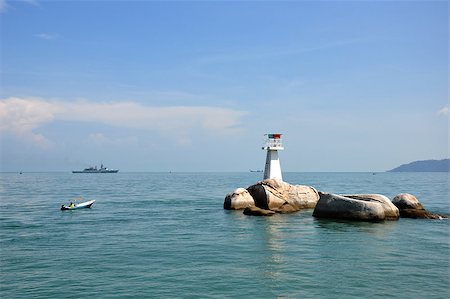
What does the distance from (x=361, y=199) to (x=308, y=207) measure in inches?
354

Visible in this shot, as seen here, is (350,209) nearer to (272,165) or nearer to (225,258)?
(272,165)

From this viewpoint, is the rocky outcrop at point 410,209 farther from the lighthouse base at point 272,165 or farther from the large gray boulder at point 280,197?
the lighthouse base at point 272,165

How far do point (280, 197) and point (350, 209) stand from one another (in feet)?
31.1

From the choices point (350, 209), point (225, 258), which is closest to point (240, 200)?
point (350, 209)

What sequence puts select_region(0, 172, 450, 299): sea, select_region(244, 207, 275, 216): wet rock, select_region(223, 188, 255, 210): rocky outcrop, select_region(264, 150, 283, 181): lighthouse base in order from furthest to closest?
select_region(264, 150, 283, 181): lighthouse base, select_region(223, 188, 255, 210): rocky outcrop, select_region(244, 207, 275, 216): wet rock, select_region(0, 172, 450, 299): sea

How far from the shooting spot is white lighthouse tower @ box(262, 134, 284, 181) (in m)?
46.9

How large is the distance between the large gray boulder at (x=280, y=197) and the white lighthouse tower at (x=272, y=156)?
3.39 m

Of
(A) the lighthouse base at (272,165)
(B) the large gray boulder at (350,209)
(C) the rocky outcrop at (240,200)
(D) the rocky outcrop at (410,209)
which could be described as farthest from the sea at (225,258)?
(A) the lighthouse base at (272,165)

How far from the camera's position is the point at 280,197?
42031 millimetres

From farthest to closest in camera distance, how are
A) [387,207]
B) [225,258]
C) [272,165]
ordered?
[272,165], [387,207], [225,258]

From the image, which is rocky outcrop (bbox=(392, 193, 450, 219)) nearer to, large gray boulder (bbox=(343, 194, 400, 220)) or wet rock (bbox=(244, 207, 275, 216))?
large gray boulder (bbox=(343, 194, 400, 220))

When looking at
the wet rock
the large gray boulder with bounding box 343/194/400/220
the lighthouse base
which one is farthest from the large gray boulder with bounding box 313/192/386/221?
the lighthouse base

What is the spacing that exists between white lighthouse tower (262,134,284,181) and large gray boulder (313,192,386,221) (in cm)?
1128

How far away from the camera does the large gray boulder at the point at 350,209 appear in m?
33.3
